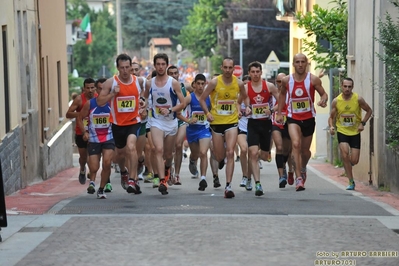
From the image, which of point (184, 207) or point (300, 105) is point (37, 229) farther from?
point (300, 105)

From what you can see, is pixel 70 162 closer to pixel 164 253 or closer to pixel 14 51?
pixel 14 51

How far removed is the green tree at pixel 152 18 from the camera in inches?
4579

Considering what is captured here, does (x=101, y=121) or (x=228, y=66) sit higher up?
(x=228, y=66)

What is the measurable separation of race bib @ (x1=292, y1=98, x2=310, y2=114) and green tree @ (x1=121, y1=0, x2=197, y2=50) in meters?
98.9

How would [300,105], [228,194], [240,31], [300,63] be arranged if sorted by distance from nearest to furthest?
[228,194]
[300,63]
[300,105]
[240,31]

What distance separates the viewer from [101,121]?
49.7ft

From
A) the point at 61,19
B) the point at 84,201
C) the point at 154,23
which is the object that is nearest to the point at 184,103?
the point at 84,201

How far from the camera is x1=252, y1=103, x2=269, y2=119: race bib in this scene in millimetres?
15836

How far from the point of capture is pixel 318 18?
26.5 metres

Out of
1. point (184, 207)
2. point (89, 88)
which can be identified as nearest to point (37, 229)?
point (184, 207)

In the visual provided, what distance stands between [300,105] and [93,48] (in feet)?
235

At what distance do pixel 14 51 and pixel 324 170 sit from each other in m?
10.6

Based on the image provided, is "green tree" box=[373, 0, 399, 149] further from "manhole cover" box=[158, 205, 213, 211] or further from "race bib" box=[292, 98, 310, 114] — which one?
"manhole cover" box=[158, 205, 213, 211]

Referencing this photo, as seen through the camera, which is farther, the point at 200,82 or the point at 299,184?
the point at 200,82
